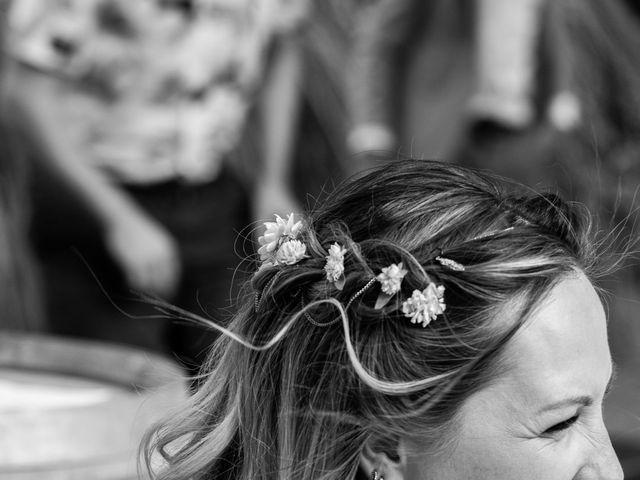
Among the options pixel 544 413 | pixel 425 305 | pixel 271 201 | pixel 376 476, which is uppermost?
pixel 425 305

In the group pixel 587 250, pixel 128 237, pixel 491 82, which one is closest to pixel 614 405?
pixel 491 82

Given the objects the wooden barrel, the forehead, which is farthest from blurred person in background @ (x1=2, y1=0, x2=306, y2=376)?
the forehead

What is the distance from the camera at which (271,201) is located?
405cm

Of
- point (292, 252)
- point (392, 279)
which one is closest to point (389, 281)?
point (392, 279)

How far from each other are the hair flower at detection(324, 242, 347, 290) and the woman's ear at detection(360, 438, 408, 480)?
0.67 feet

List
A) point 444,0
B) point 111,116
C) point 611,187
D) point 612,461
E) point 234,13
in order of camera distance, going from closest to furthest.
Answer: point 612,461
point 111,116
point 234,13
point 444,0
point 611,187

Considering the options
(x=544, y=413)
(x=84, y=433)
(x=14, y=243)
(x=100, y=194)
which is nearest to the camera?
(x=544, y=413)

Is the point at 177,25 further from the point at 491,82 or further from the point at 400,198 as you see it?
the point at 400,198

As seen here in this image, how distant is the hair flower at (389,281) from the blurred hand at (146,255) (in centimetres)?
245

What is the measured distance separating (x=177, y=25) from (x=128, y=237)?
2.49 ft

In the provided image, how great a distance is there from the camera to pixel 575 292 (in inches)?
50.8

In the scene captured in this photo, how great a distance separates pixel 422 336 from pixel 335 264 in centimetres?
14

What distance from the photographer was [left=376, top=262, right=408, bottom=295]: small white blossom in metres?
1.26

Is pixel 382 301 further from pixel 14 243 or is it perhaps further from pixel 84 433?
pixel 14 243
